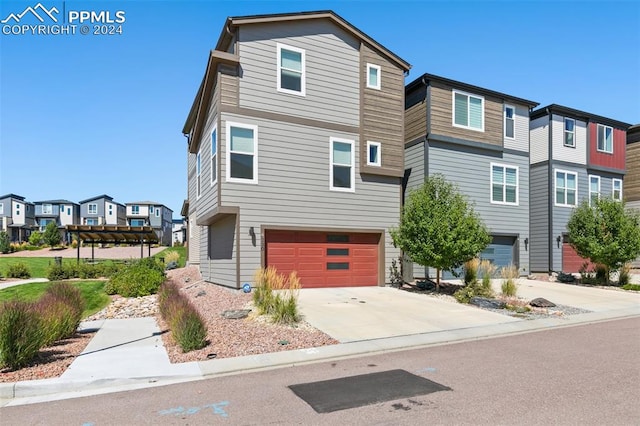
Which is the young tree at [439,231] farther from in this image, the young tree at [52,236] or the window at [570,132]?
the young tree at [52,236]

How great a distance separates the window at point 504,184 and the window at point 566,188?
3690 mm

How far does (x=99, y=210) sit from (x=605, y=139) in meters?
67.3

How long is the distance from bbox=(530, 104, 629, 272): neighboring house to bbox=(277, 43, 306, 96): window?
14262 mm

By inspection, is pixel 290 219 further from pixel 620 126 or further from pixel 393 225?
pixel 620 126

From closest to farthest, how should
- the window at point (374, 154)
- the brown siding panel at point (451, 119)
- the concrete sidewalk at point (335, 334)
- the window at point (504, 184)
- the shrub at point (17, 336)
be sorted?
the concrete sidewalk at point (335, 334) → the shrub at point (17, 336) → the window at point (374, 154) → the brown siding panel at point (451, 119) → the window at point (504, 184)

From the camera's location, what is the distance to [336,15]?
16.2m

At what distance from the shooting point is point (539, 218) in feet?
76.2

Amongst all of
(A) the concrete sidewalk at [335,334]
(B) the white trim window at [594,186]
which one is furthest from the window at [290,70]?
(B) the white trim window at [594,186]

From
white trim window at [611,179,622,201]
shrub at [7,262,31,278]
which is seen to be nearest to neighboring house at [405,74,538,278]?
white trim window at [611,179,622,201]

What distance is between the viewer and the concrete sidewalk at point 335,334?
634 centimetres

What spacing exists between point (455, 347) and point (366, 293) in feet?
21.3

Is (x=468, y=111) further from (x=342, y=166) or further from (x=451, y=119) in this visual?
(x=342, y=166)

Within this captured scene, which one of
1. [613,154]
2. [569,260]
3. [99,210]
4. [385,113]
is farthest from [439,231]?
[99,210]

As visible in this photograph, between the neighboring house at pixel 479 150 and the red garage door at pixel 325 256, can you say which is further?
the neighboring house at pixel 479 150
